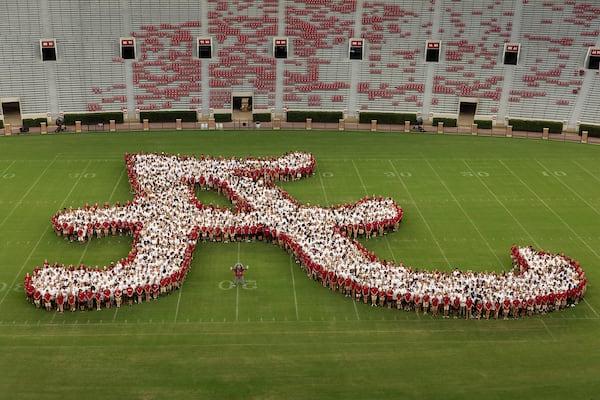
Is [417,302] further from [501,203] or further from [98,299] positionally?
[501,203]

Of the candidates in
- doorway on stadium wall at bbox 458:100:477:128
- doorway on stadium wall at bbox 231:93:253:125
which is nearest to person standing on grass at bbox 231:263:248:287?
doorway on stadium wall at bbox 231:93:253:125

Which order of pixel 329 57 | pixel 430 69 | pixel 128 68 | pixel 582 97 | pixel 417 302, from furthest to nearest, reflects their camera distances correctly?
pixel 329 57
pixel 430 69
pixel 128 68
pixel 582 97
pixel 417 302

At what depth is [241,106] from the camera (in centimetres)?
4738

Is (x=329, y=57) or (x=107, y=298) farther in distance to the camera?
(x=329, y=57)

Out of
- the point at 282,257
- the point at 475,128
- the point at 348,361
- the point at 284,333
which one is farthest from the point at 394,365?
the point at 475,128

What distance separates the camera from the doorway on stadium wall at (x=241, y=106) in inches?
1844

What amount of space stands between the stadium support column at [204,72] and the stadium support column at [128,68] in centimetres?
445

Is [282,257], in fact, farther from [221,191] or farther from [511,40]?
[511,40]

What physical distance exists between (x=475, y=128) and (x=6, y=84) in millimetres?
29119

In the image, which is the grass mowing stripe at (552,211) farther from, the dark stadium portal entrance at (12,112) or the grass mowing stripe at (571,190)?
the dark stadium portal entrance at (12,112)

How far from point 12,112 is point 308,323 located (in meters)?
31.1

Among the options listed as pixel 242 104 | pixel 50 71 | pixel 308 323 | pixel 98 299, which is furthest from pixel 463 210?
pixel 50 71

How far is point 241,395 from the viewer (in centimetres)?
1836

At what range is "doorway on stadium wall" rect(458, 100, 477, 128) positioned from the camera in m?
46.9
